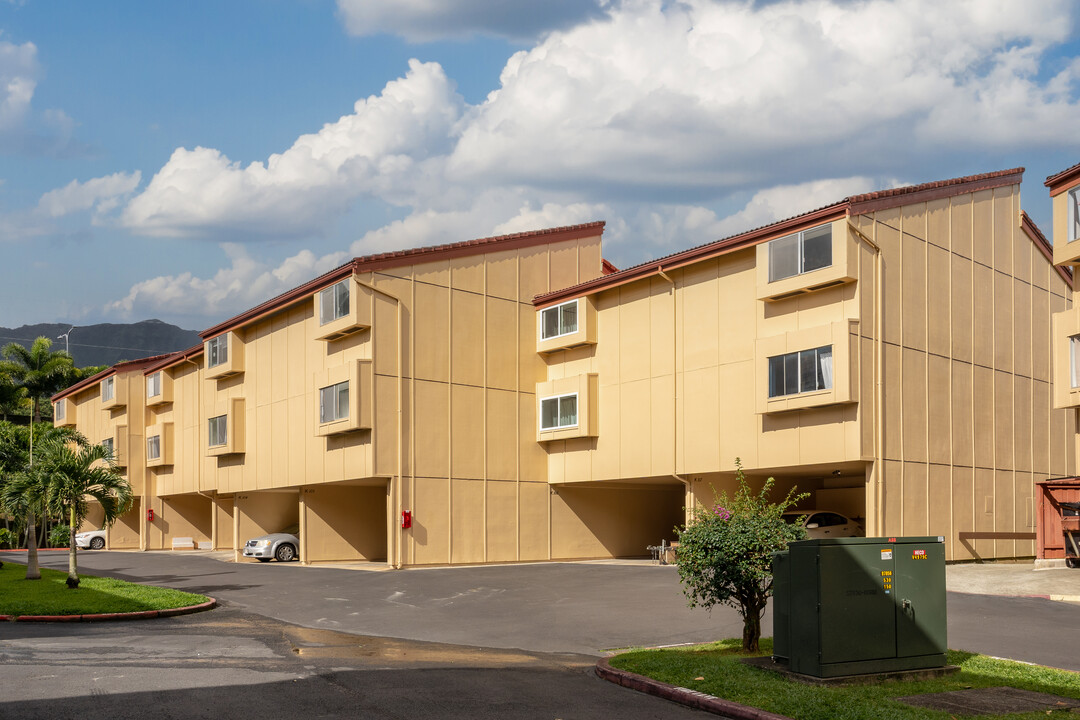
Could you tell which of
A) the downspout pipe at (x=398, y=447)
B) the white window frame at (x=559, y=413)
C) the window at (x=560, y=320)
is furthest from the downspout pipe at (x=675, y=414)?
the downspout pipe at (x=398, y=447)

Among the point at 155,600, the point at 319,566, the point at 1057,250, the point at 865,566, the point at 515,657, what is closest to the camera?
the point at 865,566

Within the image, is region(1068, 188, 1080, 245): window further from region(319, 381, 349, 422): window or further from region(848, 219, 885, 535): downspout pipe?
region(319, 381, 349, 422): window

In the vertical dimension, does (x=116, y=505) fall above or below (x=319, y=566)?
above

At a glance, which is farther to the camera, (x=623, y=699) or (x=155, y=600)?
(x=155, y=600)

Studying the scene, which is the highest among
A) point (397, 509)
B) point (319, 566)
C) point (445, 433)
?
point (445, 433)

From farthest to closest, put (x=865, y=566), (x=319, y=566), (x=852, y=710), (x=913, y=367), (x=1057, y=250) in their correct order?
1. (x=319, y=566)
2. (x=913, y=367)
3. (x=1057, y=250)
4. (x=865, y=566)
5. (x=852, y=710)

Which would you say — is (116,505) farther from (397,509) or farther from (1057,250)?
(1057,250)

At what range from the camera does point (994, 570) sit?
25.2 metres

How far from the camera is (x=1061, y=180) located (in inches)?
992

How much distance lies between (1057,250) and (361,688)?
2104 cm

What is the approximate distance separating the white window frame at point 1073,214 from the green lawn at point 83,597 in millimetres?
21795

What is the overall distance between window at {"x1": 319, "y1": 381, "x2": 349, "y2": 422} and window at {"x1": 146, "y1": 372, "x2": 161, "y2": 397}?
2029cm

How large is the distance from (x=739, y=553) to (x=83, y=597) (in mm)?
15202

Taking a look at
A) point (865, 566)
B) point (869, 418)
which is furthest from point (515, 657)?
point (869, 418)
